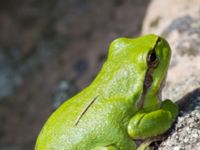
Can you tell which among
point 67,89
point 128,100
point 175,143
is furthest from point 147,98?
point 67,89

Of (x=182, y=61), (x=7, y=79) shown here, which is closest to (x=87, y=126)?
(x=182, y=61)

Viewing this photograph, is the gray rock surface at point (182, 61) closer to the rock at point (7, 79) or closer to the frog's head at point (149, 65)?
the frog's head at point (149, 65)

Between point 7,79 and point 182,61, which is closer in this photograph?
point 182,61

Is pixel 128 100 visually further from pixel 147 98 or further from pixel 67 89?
pixel 67 89

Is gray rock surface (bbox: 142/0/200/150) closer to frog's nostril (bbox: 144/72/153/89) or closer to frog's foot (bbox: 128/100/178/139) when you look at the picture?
frog's foot (bbox: 128/100/178/139)

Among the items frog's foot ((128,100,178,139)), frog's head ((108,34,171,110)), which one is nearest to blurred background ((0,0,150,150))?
frog's head ((108,34,171,110))

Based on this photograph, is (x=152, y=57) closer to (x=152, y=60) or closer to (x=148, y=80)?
(x=152, y=60)
